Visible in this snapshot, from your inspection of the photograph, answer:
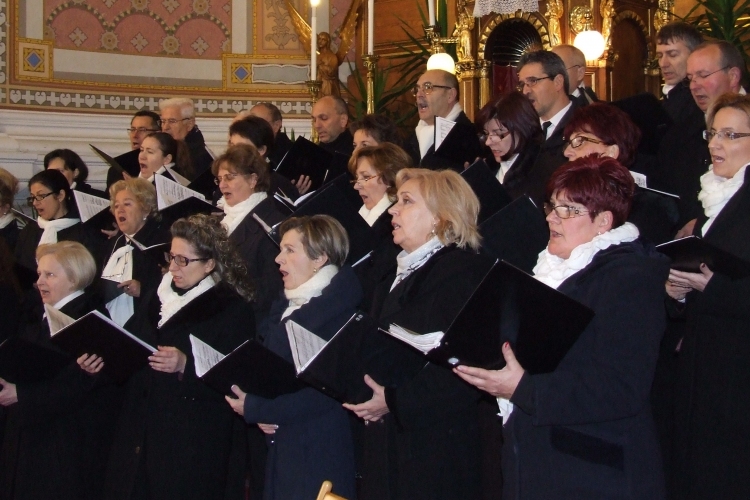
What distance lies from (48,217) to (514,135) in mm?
2792

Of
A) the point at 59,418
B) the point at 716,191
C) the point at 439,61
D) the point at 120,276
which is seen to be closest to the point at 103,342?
the point at 59,418

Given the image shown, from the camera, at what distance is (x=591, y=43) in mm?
5801

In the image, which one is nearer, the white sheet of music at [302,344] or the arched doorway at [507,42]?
the white sheet of music at [302,344]

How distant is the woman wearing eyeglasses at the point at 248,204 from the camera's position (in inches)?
166

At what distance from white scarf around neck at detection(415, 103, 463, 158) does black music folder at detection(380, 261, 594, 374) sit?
255cm

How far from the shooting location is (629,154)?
128 inches

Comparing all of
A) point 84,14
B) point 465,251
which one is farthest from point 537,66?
point 84,14

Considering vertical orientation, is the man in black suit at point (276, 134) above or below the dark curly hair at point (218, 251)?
above

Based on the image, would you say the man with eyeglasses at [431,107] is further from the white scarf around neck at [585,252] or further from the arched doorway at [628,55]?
the white scarf around neck at [585,252]

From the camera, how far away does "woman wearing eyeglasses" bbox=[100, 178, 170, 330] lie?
444cm

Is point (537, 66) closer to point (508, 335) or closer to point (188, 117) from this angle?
point (508, 335)

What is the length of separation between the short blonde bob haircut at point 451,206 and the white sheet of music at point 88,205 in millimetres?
2389

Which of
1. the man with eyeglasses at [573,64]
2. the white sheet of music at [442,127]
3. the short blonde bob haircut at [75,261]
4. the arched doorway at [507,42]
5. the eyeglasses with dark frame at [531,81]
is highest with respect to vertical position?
the arched doorway at [507,42]

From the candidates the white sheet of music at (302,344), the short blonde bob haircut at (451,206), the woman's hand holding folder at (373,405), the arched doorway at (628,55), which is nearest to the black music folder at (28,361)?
the white sheet of music at (302,344)
